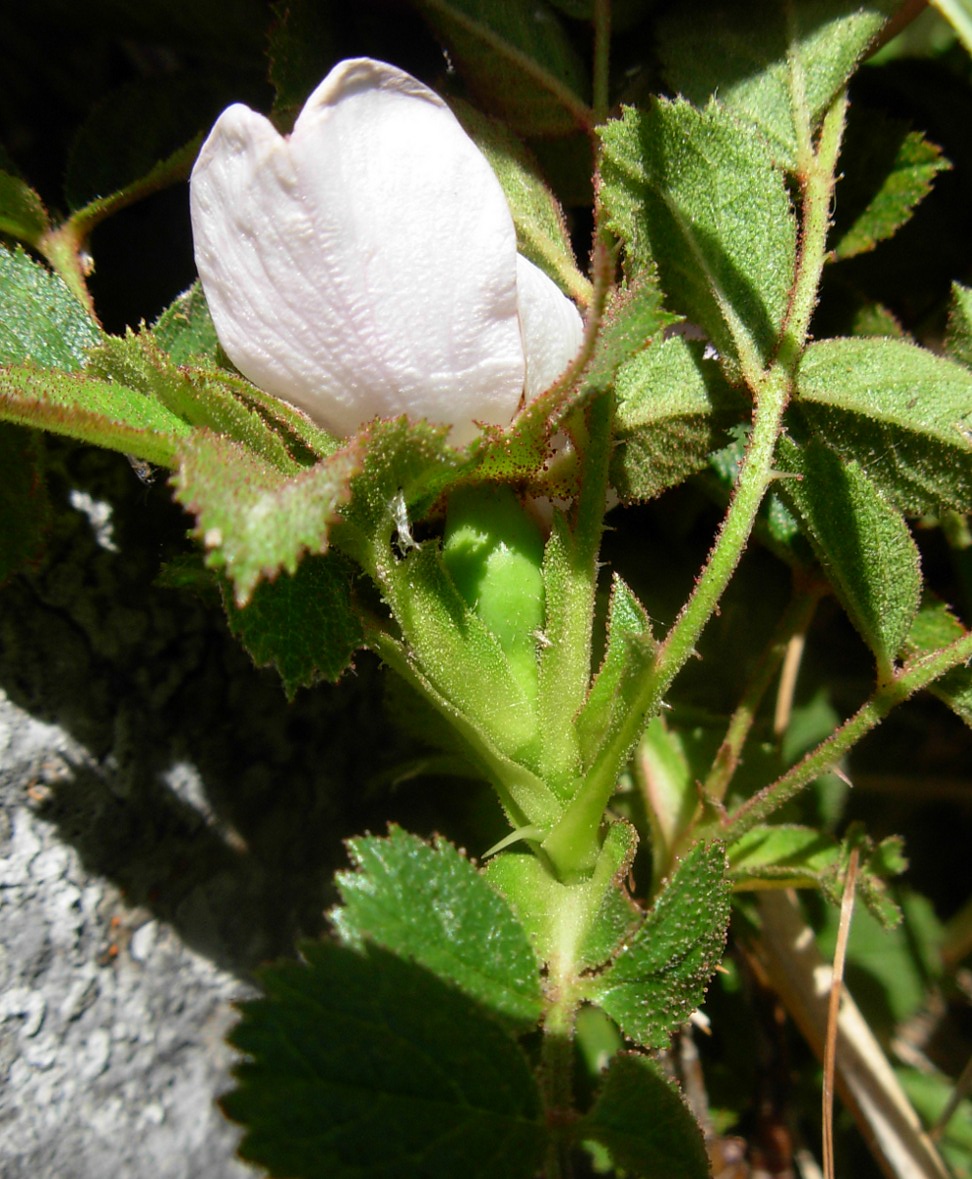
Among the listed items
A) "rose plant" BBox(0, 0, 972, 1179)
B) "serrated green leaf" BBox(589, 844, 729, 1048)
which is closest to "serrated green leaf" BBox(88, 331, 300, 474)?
"rose plant" BBox(0, 0, 972, 1179)

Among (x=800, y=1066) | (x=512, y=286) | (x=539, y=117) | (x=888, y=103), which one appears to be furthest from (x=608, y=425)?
(x=800, y=1066)

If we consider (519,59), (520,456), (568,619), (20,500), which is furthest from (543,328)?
(20,500)

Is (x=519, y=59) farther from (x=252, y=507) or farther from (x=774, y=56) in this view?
(x=252, y=507)

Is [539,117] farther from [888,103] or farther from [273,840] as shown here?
[273,840]

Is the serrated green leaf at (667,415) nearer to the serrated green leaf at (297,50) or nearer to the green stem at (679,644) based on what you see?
the green stem at (679,644)

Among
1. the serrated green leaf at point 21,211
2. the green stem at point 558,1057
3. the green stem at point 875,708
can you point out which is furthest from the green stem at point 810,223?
the serrated green leaf at point 21,211

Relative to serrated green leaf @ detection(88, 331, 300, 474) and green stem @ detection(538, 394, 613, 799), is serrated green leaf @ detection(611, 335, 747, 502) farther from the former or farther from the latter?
serrated green leaf @ detection(88, 331, 300, 474)
